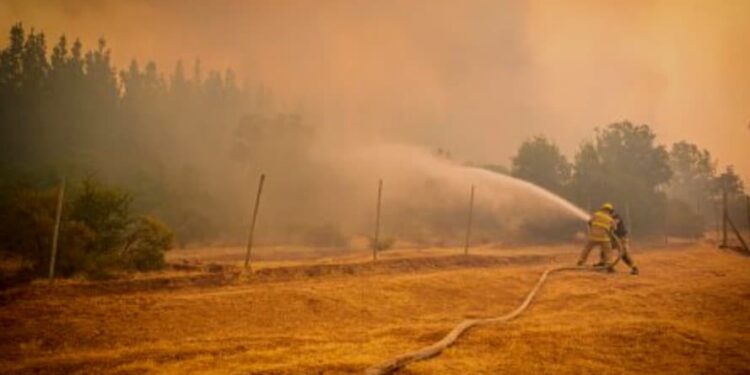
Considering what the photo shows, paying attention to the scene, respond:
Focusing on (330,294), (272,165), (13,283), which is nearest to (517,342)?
(330,294)

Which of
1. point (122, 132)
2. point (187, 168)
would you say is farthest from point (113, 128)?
point (187, 168)

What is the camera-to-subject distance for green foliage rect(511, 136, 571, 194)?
5381cm

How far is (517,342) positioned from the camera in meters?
8.53

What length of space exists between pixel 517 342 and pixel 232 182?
67217mm

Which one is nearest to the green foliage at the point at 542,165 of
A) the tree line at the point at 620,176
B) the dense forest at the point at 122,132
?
the tree line at the point at 620,176

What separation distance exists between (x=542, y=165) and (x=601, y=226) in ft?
117

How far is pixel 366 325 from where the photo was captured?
11.1 metres

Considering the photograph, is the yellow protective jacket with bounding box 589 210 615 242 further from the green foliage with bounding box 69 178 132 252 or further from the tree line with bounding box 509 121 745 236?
the tree line with bounding box 509 121 745 236

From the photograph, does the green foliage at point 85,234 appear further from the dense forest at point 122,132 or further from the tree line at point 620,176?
the tree line at point 620,176

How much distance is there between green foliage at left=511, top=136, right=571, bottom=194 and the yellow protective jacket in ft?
115

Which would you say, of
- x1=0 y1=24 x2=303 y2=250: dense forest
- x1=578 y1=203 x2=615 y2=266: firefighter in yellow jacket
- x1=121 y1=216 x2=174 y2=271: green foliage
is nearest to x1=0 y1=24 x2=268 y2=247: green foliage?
x1=0 y1=24 x2=303 y2=250: dense forest

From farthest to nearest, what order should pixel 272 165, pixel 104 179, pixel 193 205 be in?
pixel 272 165 < pixel 104 179 < pixel 193 205

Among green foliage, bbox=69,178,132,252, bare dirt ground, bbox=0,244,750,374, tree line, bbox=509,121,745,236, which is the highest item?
tree line, bbox=509,121,745,236

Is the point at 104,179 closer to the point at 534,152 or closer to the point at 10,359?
the point at 534,152
